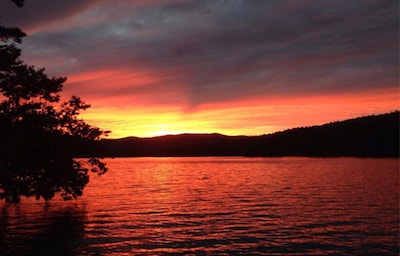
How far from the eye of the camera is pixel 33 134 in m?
45.5

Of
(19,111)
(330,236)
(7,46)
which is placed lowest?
(330,236)

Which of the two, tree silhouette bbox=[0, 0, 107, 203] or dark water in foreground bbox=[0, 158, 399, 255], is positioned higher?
tree silhouette bbox=[0, 0, 107, 203]

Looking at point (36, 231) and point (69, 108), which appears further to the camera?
point (69, 108)

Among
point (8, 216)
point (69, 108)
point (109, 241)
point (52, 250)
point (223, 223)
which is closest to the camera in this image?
point (52, 250)

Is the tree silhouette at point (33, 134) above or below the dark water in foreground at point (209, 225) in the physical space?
above

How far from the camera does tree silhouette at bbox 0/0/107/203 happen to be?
40.5 m

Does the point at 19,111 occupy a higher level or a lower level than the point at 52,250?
higher

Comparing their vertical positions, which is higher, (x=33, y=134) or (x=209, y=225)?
(x=33, y=134)

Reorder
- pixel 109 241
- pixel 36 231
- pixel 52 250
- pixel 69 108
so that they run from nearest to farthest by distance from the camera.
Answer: pixel 52 250, pixel 109 241, pixel 36 231, pixel 69 108

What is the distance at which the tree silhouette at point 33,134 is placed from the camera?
133 ft

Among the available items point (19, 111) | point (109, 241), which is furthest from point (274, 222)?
point (19, 111)

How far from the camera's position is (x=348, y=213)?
47.9 metres

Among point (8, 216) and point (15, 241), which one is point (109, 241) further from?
point (8, 216)

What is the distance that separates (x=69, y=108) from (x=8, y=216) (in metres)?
14.1
